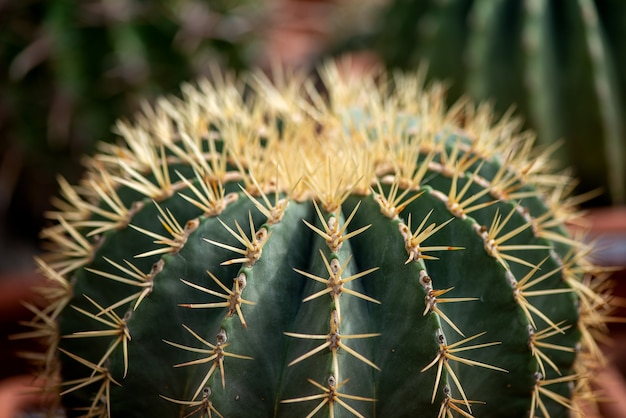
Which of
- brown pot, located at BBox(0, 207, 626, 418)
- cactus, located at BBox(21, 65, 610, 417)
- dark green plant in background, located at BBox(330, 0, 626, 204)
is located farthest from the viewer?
dark green plant in background, located at BBox(330, 0, 626, 204)

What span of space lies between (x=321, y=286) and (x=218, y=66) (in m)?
1.17

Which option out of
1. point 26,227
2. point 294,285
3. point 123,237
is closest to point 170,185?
point 123,237

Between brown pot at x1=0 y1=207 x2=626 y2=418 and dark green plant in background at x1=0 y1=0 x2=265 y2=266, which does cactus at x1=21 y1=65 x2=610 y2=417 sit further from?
dark green plant in background at x1=0 y1=0 x2=265 y2=266

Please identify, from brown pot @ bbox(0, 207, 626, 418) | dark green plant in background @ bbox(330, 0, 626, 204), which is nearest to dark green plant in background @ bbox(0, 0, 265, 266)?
brown pot @ bbox(0, 207, 626, 418)

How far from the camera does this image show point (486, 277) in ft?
3.03

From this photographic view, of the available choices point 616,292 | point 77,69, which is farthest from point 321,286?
point 77,69

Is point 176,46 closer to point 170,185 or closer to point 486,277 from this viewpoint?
point 170,185

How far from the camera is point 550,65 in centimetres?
170

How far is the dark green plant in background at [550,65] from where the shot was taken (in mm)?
1658

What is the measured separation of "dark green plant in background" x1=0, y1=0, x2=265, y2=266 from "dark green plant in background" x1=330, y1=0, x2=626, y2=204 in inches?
21.6

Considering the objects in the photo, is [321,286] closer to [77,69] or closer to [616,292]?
[616,292]

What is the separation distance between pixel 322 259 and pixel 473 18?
3.18 feet

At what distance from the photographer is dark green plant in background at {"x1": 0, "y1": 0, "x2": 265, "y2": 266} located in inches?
68.5

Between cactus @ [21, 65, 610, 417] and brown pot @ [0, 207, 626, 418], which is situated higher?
cactus @ [21, 65, 610, 417]
